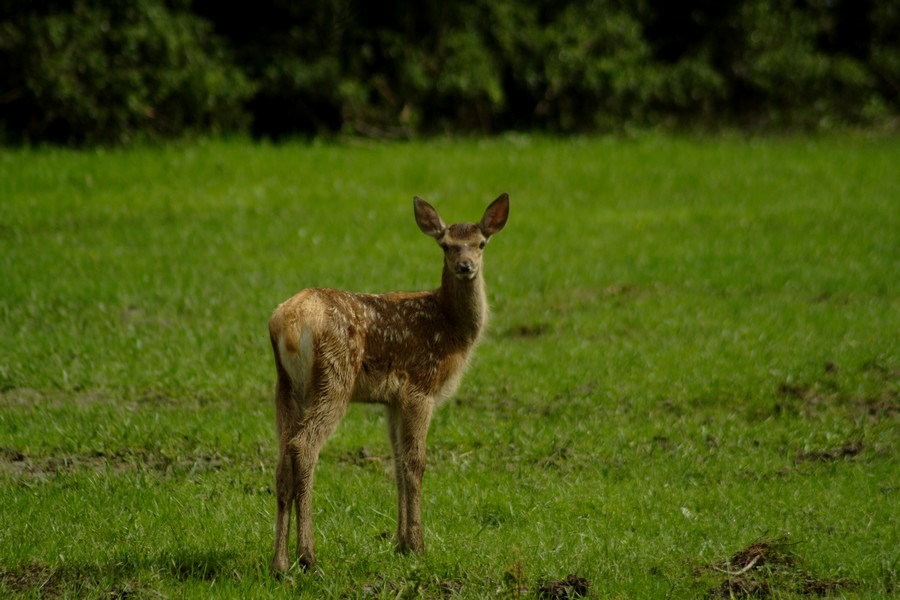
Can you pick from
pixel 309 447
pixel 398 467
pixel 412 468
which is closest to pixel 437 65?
pixel 398 467

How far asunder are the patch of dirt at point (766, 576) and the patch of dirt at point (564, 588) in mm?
647

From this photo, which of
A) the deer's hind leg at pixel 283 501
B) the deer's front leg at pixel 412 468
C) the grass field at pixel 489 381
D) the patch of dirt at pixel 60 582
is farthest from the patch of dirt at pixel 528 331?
the patch of dirt at pixel 60 582

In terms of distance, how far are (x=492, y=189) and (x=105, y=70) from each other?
563cm

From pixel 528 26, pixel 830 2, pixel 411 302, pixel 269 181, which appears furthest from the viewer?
pixel 830 2

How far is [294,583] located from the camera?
20.9 ft

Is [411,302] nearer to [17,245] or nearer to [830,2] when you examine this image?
[17,245]

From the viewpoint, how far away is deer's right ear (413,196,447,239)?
7723mm

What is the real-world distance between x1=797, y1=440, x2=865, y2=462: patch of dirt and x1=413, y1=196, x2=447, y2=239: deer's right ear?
9.93 feet

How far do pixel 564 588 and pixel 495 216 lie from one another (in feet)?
8.18

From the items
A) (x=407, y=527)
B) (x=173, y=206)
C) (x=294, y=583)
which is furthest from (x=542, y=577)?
(x=173, y=206)

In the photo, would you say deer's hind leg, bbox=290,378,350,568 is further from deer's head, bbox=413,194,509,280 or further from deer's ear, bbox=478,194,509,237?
deer's ear, bbox=478,194,509,237

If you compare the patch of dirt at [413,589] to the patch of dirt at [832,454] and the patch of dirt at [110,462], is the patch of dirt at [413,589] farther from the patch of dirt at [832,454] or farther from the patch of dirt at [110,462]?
the patch of dirt at [832,454]

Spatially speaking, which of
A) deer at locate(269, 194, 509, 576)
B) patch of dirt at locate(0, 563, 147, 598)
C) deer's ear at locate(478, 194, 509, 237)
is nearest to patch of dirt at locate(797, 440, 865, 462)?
deer at locate(269, 194, 509, 576)

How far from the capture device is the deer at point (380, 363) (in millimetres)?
6496
